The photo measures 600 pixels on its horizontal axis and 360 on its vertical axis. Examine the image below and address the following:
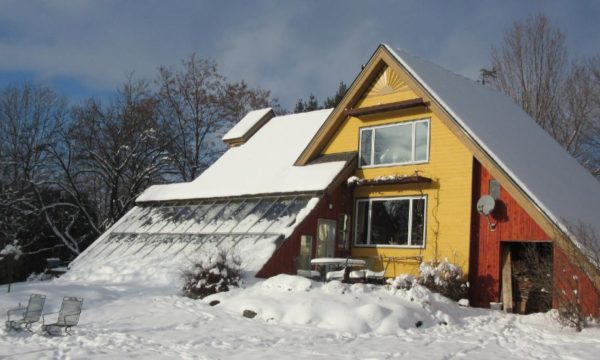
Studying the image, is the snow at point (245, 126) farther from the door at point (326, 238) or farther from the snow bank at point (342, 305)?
the snow bank at point (342, 305)

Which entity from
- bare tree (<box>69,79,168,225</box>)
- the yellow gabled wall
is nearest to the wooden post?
the yellow gabled wall

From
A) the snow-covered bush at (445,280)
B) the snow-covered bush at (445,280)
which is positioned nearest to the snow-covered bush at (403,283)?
Answer: the snow-covered bush at (445,280)

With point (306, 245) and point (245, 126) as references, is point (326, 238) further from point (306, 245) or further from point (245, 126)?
point (245, 126)

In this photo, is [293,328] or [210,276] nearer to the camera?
[293,328]

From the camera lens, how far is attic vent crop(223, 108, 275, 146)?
80.1 feet

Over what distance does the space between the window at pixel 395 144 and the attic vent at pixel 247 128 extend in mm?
7558

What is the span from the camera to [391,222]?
16.8m

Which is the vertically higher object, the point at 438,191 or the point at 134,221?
the point at 438,191

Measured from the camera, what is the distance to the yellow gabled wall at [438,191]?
15.2 meters

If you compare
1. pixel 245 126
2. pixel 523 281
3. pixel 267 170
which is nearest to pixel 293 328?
pixel 523 281

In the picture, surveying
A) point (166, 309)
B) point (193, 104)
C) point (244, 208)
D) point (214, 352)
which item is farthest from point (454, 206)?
point (193, 104)

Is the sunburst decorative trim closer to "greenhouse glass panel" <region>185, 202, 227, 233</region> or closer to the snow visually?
"greenhouse glass panel" <region>185, 202, 227, 233</region>

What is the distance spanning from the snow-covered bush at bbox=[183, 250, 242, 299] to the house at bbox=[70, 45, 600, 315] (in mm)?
965

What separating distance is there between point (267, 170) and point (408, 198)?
16.7 feet
